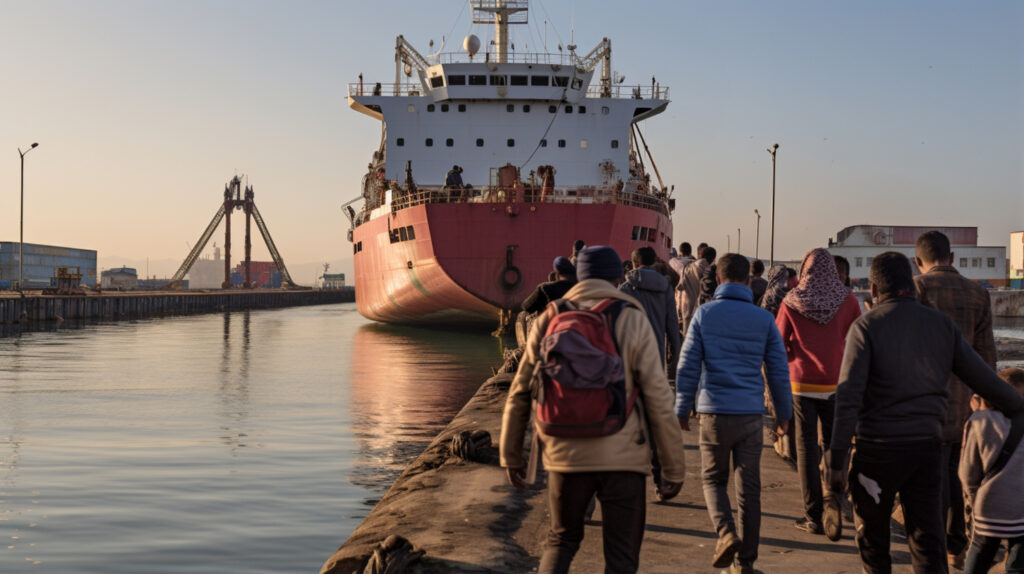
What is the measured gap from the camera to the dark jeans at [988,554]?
4.05 metres

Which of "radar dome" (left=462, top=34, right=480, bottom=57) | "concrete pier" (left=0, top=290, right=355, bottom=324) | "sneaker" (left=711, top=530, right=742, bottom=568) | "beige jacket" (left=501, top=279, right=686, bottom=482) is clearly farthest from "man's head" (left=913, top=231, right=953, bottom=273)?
"concrete pier" (left=0, top=290, right=355, bottom=324)

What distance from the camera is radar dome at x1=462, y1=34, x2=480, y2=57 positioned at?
36222 mm

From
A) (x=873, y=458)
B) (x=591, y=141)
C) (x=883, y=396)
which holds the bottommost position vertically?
(x=873, y=458)

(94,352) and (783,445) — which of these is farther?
(94,352)

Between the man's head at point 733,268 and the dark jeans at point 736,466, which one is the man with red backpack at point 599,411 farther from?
the man's head at point 733,268

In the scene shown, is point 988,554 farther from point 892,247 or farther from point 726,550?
point 892,247

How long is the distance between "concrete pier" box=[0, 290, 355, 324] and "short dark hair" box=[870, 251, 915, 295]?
44.5 metres

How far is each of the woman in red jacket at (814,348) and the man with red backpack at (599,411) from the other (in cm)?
236

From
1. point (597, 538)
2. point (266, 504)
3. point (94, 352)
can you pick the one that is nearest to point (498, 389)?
point (266, 504)

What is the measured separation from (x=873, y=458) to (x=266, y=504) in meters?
6.23

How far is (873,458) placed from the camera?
4188mm

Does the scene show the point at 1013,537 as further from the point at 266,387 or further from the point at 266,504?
the point at 266,387

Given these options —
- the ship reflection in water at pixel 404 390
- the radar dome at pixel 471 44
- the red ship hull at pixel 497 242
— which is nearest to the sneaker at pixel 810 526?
the ship reflection in water at pixel 404 390

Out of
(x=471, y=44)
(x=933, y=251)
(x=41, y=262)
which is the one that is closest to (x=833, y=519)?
(x=933, y=251)
